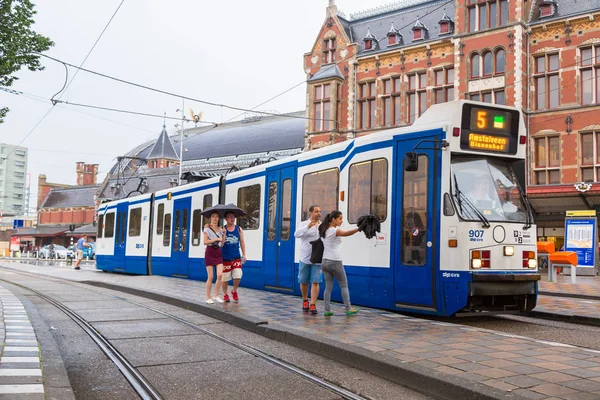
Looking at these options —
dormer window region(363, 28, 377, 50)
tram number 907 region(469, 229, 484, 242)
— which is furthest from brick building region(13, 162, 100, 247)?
tram number 907 region(469, 229, 484, 242)

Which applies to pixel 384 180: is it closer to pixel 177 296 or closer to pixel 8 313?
pixel 177 296

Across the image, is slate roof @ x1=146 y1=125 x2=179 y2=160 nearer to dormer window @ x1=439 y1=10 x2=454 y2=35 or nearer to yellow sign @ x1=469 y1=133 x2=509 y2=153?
dormer window @ x1=439 y1=10 x2=454 y2=35

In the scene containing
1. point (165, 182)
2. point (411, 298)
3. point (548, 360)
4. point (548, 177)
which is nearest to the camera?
point (548, 360)

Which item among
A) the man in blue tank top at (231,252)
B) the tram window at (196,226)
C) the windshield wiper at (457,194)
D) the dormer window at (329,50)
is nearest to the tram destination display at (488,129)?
the windshield wiper at (457,194)

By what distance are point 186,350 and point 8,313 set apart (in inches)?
173

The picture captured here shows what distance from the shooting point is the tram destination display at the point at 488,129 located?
8938 mm

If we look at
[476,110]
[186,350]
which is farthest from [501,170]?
[186,350]

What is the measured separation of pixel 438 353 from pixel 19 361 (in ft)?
13.5

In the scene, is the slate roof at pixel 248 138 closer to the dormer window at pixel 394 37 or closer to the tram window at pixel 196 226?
the dormer window at pixel 394 37

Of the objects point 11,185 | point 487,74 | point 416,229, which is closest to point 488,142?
point 416,229

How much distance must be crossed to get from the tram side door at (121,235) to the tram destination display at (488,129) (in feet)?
54.1

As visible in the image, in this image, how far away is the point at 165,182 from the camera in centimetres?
7131

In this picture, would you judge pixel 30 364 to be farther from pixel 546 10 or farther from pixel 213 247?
pixel 546 10

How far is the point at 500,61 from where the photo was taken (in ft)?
93.9
